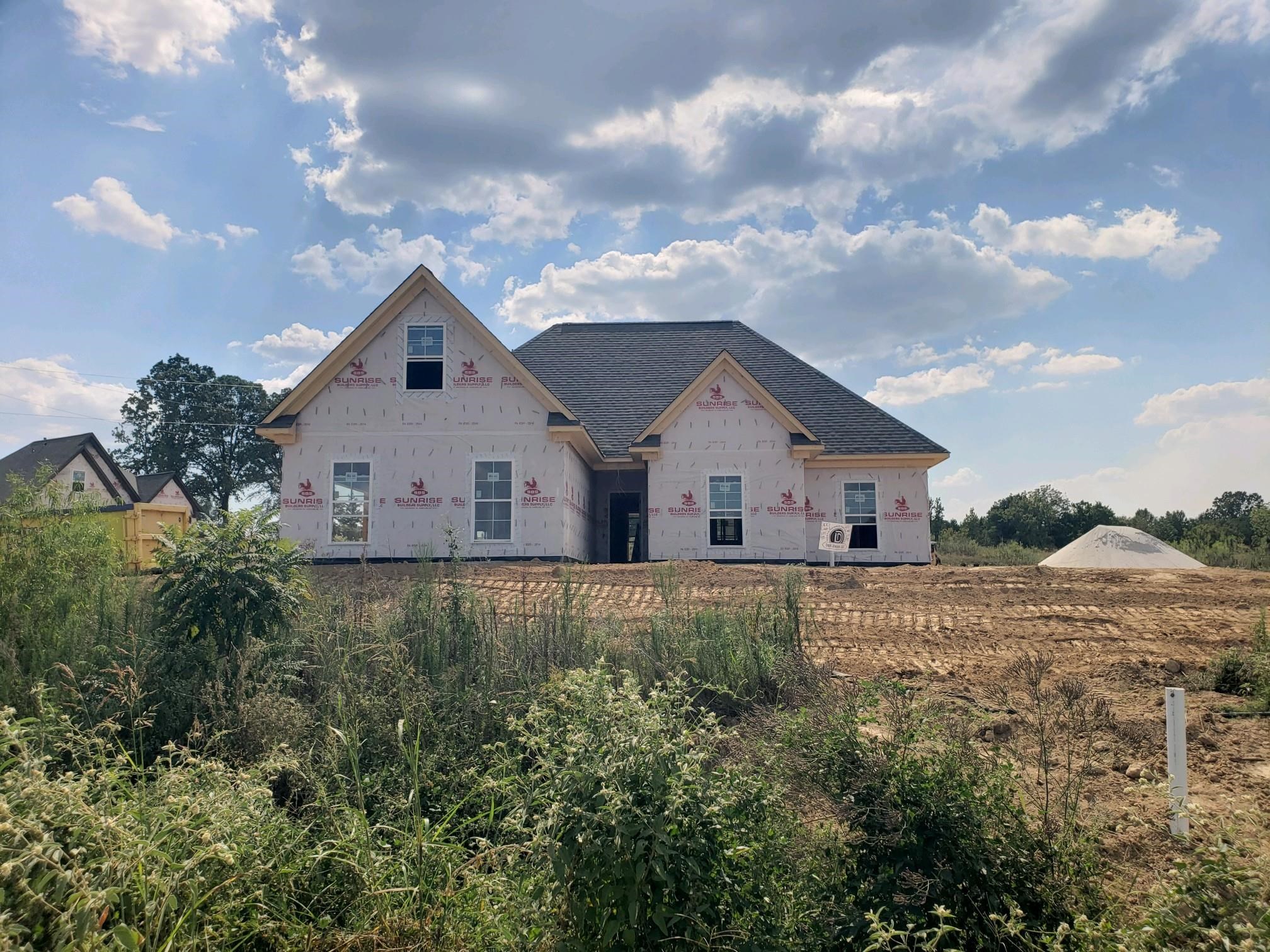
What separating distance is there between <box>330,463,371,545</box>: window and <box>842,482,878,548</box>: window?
11561 millimetres

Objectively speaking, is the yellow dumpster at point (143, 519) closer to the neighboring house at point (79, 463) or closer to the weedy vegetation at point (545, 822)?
the weedy vegetation at point (545, 822)

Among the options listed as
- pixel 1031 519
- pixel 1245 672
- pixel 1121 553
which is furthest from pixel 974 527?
pixel 1245 672

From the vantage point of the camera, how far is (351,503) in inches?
720

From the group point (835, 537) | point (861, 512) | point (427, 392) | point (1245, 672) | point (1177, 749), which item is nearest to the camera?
point (1177, 749)

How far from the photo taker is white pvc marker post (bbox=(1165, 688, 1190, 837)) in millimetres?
4121

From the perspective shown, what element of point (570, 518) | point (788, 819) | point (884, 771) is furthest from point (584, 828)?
point (570, 518)

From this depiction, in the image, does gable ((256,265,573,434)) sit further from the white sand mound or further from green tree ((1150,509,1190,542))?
green tree ((1150,509,1190,542))

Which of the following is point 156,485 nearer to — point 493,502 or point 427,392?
point 427,392

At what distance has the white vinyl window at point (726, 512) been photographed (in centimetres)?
1956

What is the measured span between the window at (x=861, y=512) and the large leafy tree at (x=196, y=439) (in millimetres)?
43413

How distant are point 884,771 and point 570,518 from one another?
607 inches

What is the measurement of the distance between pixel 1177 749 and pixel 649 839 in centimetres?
282

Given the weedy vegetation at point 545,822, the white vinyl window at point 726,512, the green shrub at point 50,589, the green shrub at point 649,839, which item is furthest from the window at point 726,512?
the green shrub at point 649,839

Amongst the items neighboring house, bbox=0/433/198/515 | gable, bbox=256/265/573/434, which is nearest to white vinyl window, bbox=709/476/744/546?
gable, bbox=256/265/573/434
